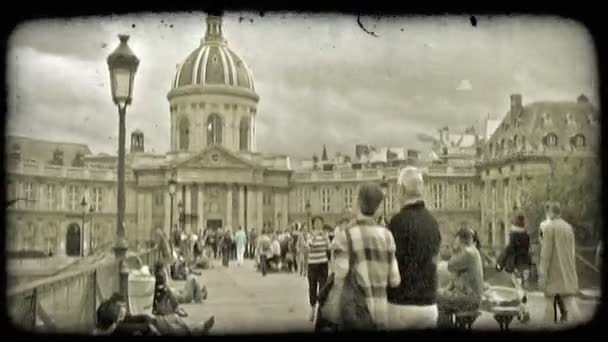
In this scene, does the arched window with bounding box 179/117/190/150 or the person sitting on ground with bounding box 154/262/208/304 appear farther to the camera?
the arched window with bounding box 179/117/190/150

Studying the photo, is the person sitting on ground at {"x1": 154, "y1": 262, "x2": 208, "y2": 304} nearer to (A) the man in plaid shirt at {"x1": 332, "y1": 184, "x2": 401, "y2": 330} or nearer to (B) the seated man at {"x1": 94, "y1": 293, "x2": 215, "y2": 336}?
(B) the seated man at {"x1": 94, "y1": 293, "x2": 215, "y2": 336}

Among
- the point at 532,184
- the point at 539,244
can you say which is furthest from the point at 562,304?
the point at 532,184

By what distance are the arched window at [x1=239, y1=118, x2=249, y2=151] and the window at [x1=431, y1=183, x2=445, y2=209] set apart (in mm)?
1236

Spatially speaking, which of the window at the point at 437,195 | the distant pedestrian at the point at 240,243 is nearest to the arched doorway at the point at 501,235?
the window at the point at 437,195

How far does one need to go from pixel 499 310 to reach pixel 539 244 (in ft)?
1.97

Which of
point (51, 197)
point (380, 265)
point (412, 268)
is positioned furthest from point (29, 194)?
point (412, 268)

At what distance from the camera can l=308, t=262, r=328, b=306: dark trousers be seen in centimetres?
518

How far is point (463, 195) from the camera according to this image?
221 inches

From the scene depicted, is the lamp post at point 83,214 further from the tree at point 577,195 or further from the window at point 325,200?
the tree at point 577,195

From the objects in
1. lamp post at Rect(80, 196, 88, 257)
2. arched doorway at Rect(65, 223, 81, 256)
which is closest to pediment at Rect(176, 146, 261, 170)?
lamp post at Rect(80, 196, 88, 257)

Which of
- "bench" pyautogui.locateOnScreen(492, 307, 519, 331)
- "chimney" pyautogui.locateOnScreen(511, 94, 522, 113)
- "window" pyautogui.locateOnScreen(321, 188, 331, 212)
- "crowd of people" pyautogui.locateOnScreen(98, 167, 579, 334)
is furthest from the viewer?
"chimney" pyautogui.locateOnScreen(511, 94, 522, 113)

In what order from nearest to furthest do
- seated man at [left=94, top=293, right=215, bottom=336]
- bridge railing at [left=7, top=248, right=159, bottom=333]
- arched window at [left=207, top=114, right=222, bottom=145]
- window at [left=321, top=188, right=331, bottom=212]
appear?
bridge railing at [left=7, top=248, right=159, bottom=333] < seated man at [left=94, top=293, right=215, bottom=336] < window at [left=321, top=188, right=331, bottom=212] < arched window at [left=207, top=114, right=222, bottom=145]

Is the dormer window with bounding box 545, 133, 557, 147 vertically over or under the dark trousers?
over

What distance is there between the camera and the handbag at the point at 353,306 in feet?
15.2
